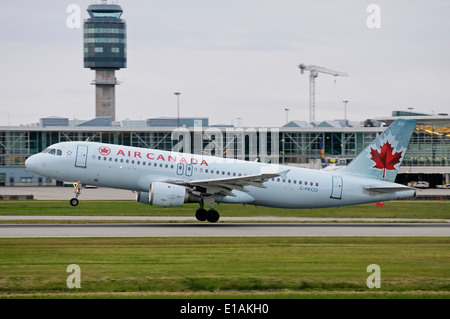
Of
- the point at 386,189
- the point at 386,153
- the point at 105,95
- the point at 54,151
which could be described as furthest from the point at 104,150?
the point at 105,95

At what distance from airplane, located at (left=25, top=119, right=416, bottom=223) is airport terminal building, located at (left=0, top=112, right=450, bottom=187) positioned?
167 ft

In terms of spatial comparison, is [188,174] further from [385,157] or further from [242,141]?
[242,141]

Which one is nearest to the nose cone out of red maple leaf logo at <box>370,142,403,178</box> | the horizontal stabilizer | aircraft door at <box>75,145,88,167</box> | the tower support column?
aircraft door at <box>75,145,88,167</box>

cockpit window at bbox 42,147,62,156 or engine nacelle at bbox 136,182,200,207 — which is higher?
cockpit window at bbox 42,147,62,156

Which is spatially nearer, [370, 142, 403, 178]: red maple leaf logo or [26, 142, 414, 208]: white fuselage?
[26, 142, 414, 208]: white fuselage

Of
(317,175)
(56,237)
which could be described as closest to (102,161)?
(56,237)

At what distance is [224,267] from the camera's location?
24703mm

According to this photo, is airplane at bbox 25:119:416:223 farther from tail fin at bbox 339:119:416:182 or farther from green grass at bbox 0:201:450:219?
green grass at bbox 0:201:450:219

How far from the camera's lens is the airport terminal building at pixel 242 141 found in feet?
336

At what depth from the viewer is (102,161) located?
41000 millimetres

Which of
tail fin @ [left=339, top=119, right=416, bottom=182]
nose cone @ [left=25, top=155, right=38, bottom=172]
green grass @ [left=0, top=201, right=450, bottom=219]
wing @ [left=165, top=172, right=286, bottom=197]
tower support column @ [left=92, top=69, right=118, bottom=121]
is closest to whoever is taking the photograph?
wing @ [left=165, top=172, right=286, bottom=197]

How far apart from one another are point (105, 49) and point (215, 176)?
442 feet

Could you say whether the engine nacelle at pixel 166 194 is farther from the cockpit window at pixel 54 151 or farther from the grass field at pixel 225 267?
the grass field at pixel 225 267

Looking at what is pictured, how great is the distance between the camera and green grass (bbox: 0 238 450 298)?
20.8 meters
